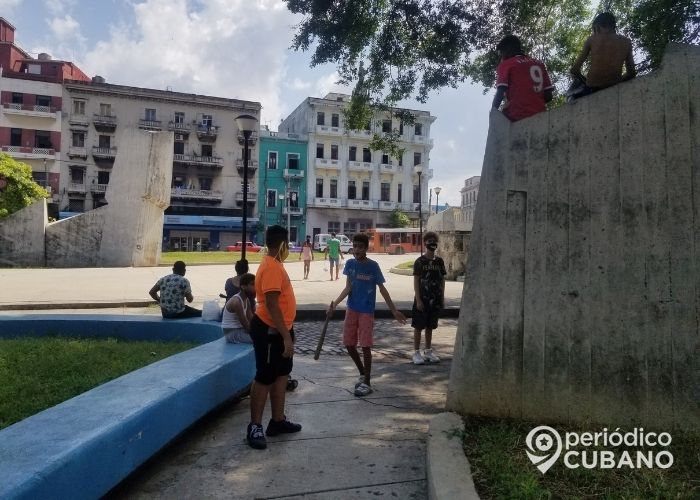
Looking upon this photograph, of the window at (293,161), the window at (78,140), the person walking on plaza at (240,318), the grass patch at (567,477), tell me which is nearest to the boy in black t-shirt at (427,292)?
the person walking on plaza at (240,318)

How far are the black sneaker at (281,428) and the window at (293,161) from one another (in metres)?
47.2

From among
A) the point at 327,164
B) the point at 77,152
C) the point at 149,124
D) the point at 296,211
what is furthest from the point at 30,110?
the point at 327,164

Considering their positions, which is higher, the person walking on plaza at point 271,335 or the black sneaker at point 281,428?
the person walking on plaza at point 271,335

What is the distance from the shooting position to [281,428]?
12.6ft

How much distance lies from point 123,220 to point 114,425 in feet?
67.6

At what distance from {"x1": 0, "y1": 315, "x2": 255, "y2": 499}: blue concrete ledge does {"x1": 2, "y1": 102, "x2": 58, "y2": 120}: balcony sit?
44462 millimetres

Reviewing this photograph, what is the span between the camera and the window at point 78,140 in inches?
1698

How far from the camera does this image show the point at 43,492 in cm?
218

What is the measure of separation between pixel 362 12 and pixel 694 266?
816 cm

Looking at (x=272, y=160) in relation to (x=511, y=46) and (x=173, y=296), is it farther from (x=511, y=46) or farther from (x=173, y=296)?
(x=511, y=46)

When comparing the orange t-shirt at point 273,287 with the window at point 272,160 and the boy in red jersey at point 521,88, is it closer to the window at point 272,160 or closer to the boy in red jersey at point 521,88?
the boy in red jersey at point 521,88

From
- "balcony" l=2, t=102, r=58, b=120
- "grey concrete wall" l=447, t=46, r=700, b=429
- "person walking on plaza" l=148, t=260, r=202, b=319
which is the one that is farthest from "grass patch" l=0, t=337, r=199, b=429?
"balcony" l=2, t=102, r=58, b=120

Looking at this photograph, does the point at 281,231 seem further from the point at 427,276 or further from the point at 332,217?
the point at 332,217

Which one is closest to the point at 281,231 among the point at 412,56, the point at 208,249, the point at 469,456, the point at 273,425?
the point at 273,425
